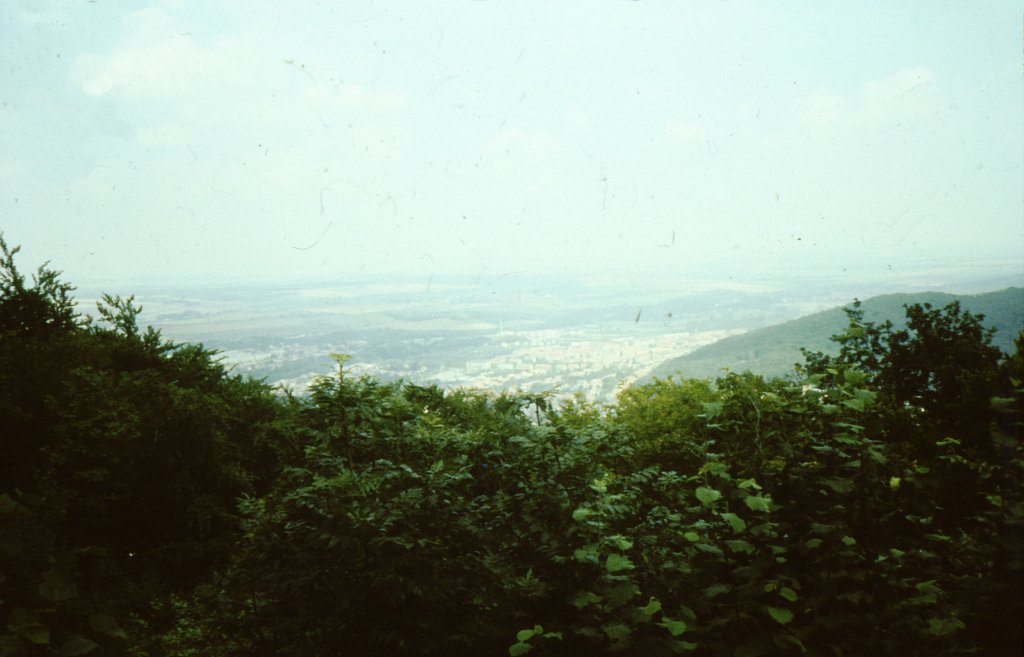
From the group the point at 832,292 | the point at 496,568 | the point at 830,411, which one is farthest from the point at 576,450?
the point at 832,292

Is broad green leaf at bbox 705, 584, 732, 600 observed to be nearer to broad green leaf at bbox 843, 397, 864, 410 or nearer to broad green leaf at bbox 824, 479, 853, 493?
broad green leaf at bbox 824, 479, 853, 493

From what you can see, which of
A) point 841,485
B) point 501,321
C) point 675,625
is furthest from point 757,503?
point 501,321

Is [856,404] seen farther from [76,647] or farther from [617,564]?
[76,647]

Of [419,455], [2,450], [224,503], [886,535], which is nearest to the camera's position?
[886,535]

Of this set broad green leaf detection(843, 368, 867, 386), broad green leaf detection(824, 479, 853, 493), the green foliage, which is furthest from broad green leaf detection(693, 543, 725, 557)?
broad green leaf detection(843, 368, 867, 386)

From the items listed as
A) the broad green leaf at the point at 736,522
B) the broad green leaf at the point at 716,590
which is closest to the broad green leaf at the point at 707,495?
the broad green leaf at the point at 736,522

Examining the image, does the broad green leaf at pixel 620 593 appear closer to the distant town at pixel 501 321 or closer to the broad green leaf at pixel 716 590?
the broad green leaf at pixel 716 590

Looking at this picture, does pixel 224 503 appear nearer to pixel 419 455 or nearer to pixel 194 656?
pixel 194 656
